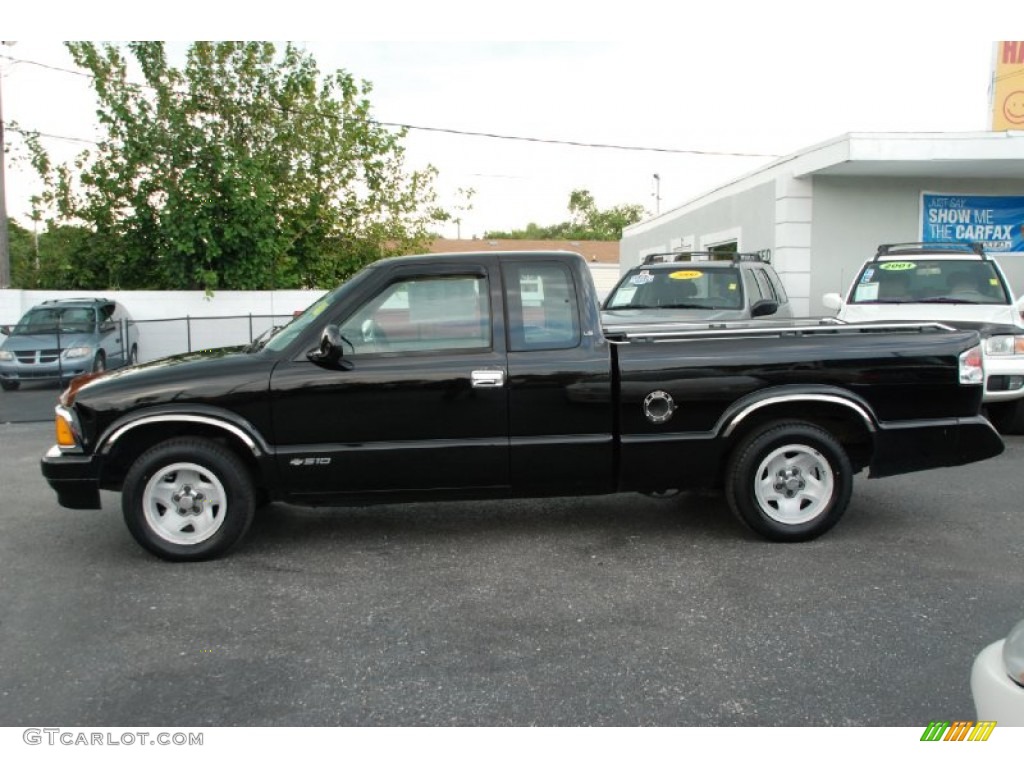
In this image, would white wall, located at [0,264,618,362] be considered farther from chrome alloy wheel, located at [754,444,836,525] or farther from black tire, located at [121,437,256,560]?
chrome alloy wheel, located at [754,444,836,525]

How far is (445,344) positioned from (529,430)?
2.36 feet

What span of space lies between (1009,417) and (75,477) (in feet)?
28.5

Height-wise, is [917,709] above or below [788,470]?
below

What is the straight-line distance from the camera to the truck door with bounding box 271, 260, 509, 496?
4.81 metres

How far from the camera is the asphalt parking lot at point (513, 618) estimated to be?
126 inches

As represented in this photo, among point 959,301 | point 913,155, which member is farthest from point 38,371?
point 913,155

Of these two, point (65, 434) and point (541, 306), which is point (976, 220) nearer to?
point (541, 306)

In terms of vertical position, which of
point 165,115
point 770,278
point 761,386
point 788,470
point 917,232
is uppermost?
point 165,115

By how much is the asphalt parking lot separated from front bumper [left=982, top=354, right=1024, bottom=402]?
2280 mm

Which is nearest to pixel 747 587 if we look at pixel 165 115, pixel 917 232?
pixel 917 232

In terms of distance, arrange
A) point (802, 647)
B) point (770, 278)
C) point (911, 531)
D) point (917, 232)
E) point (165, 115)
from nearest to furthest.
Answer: point (802, 647), point (911, 531), point (770, 278), point (917, 232), point (165, 115)

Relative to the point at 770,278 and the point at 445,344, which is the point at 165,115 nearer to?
the point at 770,278

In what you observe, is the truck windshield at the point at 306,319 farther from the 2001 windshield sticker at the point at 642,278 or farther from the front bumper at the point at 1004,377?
the front bumper at the point at 1004,377

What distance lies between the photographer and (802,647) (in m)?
3.63
